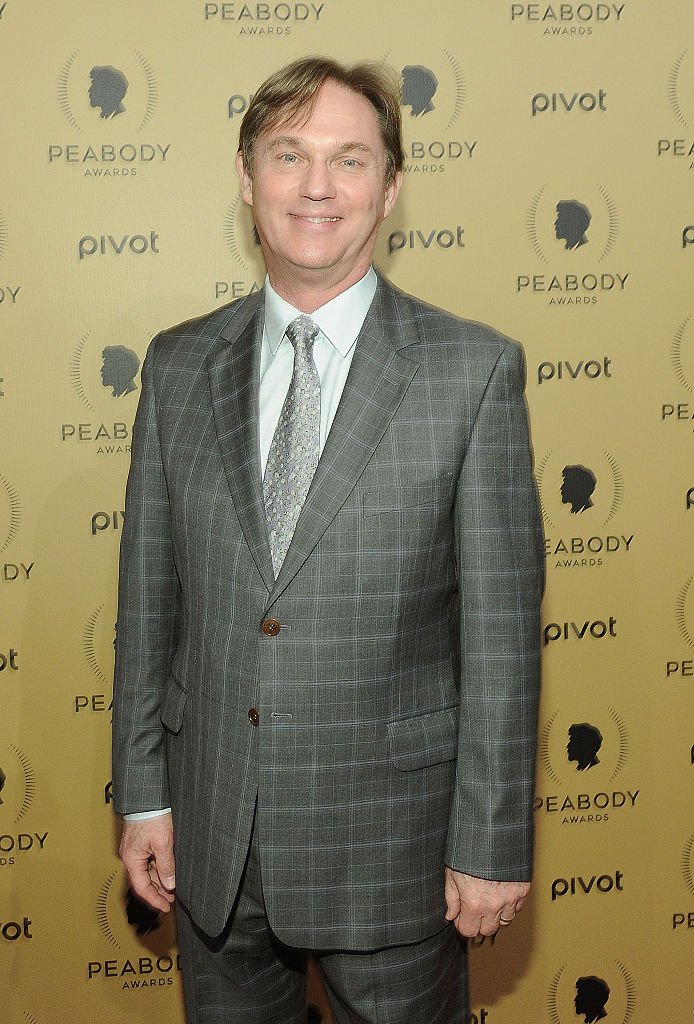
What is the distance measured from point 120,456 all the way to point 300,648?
104cm

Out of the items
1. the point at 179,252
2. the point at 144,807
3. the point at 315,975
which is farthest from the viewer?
the point at 315,975

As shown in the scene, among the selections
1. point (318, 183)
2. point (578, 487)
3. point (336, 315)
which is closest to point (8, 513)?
point (336, 315)

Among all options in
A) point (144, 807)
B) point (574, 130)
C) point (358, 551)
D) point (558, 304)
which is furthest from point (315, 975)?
point (574, 130)

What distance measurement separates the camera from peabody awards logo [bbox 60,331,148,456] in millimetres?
2385

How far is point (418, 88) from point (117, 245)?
740mm

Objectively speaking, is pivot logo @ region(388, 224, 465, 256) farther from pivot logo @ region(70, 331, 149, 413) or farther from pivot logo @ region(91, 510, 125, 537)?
pivot logo @ region(91, 510, 125, 537)

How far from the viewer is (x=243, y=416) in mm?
1632

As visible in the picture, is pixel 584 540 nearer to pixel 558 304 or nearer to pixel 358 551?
pixel 558 304

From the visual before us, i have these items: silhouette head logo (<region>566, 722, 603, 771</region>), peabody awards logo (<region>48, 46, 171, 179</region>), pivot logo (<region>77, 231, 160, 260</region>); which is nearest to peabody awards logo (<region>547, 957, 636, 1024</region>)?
silhouette head logo (<region>566, 722, 603, 771</region>)

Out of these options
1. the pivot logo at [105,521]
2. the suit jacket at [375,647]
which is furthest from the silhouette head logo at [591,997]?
the pivot logo at [105,521]

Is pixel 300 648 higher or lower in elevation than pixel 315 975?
higher

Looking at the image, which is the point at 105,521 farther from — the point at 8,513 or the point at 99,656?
the point at 99,656

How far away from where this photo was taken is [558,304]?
2441 millimetres

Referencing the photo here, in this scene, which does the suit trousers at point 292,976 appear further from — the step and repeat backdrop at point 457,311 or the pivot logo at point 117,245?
the pivot logo at point 117,245
